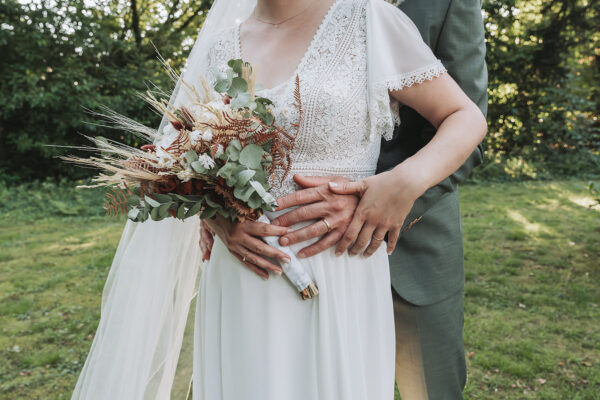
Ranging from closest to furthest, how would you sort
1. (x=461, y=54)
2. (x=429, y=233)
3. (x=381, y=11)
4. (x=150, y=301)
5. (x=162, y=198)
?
(x=162, y=198) < (x=381, y=11) < (x=461, y=54) < (x=429, y=233) < (x=150, y=301)

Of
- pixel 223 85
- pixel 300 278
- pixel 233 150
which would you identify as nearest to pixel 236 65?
pixel 223 85

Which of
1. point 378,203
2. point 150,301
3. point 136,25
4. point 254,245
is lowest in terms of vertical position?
point 150,301

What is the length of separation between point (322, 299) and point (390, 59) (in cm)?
82

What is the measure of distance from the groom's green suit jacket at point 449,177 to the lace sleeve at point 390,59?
0.18 meters

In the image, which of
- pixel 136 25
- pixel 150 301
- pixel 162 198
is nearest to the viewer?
pixel 162 198

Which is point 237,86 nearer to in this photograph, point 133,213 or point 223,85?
point 223,85

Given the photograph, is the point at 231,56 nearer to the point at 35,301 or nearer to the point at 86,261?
the point at 35,301

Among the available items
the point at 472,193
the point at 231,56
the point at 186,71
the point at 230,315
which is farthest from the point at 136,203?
the point at 472,193

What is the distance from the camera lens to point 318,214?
1.72 meters

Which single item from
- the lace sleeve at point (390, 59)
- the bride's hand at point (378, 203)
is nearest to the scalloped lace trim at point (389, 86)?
the lace sleeve at point (390, 59)

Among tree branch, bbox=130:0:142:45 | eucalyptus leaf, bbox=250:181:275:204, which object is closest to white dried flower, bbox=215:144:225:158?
eucalyptus leaf, bbox=250:181:275:204

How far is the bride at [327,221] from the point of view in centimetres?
169

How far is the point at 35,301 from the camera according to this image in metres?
5.32

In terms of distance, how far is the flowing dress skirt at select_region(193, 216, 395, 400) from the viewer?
169 cm
